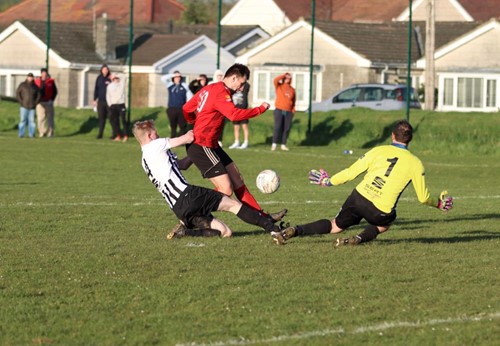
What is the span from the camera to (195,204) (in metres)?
12.9

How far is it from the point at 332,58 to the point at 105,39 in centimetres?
1241

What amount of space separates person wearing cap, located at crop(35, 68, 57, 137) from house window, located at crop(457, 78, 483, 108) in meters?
26.4

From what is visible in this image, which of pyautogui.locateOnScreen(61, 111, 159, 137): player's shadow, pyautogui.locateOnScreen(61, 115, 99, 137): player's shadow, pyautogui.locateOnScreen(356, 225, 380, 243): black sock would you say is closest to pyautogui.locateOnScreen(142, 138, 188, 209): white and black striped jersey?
pyautogui.locateOnScreen(356, 225, 380, 243): black sock

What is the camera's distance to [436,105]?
190 ft

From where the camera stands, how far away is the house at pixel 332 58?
61.7m

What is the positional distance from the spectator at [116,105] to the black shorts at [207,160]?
66.4 feet

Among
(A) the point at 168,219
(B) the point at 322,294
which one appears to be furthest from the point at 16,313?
(A) the point at 168,219

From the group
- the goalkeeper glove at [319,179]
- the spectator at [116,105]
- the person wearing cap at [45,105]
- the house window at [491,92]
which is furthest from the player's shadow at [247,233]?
the house window at [491,92]

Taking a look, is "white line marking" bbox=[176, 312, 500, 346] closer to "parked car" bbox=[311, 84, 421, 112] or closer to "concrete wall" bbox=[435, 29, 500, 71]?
"parked car" bbox=[311, 84, 421, 112]

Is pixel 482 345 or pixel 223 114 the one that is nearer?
pixel 482 345

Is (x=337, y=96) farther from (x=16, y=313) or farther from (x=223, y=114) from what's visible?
(x=16, y=313)

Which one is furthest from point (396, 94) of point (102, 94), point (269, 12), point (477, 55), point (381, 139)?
point (269, 12)

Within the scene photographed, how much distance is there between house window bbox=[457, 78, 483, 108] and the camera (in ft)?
188

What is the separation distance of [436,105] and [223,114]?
45.4 metres
